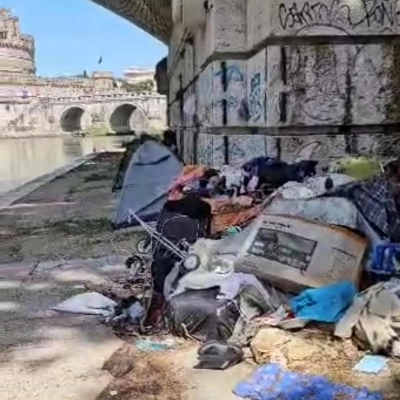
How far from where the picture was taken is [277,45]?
5785 millimetres

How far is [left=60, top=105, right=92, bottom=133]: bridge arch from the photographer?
255 ft

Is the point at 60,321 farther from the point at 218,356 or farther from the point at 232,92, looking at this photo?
the point at 232,92

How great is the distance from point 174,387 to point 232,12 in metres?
4.22

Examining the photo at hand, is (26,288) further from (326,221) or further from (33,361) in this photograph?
(326,221)

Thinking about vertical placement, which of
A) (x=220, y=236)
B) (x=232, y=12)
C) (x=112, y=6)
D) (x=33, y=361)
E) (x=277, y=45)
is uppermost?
(x=112, y=6)

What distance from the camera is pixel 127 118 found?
8156 cm

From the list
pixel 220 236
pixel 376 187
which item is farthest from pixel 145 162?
pixel 376 187

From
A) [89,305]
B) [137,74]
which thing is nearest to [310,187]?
[89,305]

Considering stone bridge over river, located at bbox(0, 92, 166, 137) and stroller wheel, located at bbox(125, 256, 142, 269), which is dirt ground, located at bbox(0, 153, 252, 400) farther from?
stone bridge over river, located at bbox(0, 92, 166, 137)

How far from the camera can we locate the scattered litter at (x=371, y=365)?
3.43m

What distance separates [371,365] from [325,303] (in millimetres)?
508

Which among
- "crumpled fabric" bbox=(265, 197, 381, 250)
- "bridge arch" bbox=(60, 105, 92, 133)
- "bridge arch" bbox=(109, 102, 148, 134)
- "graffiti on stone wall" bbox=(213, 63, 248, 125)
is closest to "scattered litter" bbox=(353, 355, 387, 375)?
"crumpled fabric" bbox=(265, 197, 381, 250)

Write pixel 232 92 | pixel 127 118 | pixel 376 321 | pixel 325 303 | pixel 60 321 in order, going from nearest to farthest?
pixel 376 321
pixel 325 303
pixel 60 321
pixel 232 92
pixel 127 118

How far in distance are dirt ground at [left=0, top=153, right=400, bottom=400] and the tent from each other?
2.99 ft
